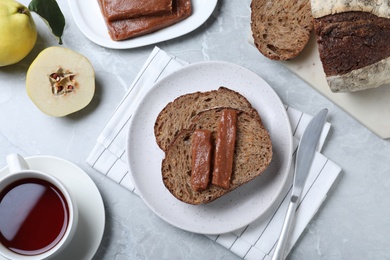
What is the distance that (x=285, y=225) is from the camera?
1946 millimetres

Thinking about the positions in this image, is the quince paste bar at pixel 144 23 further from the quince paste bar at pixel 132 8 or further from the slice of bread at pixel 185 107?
the slice of bread at pixel 185 107

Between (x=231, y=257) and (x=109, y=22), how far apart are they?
907 mm

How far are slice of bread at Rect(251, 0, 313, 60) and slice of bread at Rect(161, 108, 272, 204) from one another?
26 centimetres

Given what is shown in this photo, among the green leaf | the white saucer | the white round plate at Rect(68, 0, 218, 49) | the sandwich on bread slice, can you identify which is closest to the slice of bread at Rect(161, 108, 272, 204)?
the sandwich on bread slice

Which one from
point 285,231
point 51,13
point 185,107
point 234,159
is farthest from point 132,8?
point 285,231

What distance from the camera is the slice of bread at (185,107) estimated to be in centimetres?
197

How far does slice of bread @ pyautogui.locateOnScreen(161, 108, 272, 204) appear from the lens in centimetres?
190

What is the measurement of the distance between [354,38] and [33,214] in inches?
43.9

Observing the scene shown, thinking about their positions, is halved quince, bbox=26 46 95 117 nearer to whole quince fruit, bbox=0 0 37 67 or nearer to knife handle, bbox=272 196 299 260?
whole quince fruit, bbox=0 0 37 67

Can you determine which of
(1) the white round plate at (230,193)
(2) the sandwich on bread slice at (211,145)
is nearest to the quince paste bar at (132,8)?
(1) the white round plate at (230,193)

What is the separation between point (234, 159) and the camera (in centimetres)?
192

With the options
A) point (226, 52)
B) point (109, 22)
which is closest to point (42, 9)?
point (109, 22)

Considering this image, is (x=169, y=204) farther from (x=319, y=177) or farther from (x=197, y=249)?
(x=319, y=177)

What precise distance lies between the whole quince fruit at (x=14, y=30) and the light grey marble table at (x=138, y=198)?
0.15 meters
